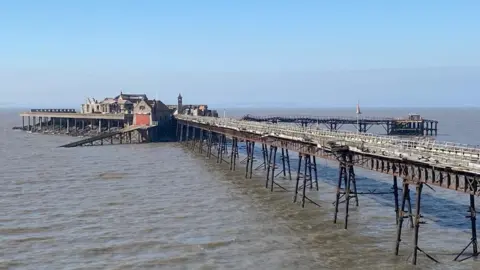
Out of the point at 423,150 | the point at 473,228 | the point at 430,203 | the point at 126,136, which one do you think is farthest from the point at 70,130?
the point at 473,228

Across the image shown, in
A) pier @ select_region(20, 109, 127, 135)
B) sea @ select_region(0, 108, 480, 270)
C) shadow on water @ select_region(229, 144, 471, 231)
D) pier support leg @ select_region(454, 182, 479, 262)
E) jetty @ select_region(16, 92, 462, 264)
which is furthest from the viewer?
pier @ select_region(20, 109, 127, 135)

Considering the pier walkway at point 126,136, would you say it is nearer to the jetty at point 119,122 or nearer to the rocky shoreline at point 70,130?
the jetty at point 119,122

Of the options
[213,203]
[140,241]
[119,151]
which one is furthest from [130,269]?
[119,151]

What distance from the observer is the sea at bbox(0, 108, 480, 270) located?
27516mm

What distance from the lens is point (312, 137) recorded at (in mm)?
40719

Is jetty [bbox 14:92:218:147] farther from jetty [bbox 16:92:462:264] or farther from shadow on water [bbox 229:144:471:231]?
shadow on water [bbox 229:144:471:231]

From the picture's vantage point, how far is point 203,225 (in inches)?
1364

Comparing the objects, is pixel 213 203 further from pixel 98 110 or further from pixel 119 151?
pixel 98 110

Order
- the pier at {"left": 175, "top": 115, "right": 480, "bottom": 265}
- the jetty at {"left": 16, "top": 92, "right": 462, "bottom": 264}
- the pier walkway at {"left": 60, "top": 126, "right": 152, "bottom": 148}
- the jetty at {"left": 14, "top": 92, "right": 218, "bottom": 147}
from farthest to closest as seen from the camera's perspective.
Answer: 1. the jetty at {"left": 14, "top": 92, "right": 218, "bottom": 147}
2. the pier walkway at {"left": 60, "top": 126, "right": 152, "bottom": 148}
3. the jetty at {"left": 16, "top": 92, "right": 462, "bottom": 264}
4. the pier at {"left": 175, "top": 115, "right": 480, "bottom": 265}

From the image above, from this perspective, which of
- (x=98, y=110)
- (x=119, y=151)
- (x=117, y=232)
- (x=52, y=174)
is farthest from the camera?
(x=98, y=110)

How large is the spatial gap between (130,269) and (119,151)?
5844 centimetres

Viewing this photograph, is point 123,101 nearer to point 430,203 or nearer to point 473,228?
point 430,203

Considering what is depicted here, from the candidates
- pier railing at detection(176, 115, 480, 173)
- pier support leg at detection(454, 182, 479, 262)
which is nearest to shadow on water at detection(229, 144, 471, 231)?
pier railing at detection(176, 115, 480, 173)

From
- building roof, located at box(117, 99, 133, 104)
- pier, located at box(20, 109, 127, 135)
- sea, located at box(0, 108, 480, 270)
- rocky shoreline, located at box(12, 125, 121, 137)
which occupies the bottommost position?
sea, located at box(0, 108, 480, 270)
